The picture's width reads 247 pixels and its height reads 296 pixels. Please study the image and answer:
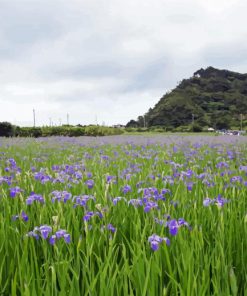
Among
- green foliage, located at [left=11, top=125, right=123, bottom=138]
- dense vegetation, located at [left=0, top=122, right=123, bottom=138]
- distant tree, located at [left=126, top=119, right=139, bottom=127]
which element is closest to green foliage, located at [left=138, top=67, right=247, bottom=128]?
distant tree, located at [left=126, top=119, right=139, bottom=127]

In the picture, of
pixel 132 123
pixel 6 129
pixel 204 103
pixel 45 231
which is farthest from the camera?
pixel 204 103

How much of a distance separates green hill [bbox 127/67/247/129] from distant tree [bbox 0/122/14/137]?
67402mm

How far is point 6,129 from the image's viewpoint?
30250 mm

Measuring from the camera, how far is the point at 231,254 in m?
2.27

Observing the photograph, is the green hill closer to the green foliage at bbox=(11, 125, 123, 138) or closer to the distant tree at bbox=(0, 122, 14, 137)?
the green foliage at bbox=(11, 125, 123, 138)

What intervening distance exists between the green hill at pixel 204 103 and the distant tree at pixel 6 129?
67402 mm

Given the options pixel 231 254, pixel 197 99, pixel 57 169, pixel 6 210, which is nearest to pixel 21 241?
pixel 6 210

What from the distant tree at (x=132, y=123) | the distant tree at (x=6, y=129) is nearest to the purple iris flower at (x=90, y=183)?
the distant tree at (x=6, y=129)

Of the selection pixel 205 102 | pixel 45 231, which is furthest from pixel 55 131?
pixel 205 102

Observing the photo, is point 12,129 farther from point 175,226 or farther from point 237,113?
point 237,113

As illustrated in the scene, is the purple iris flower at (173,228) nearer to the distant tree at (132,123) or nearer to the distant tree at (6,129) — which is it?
the distant tree at (6,129)

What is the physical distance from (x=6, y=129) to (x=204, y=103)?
9276 cm

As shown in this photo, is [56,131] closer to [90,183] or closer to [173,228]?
[90,183]

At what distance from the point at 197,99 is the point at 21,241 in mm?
118422
